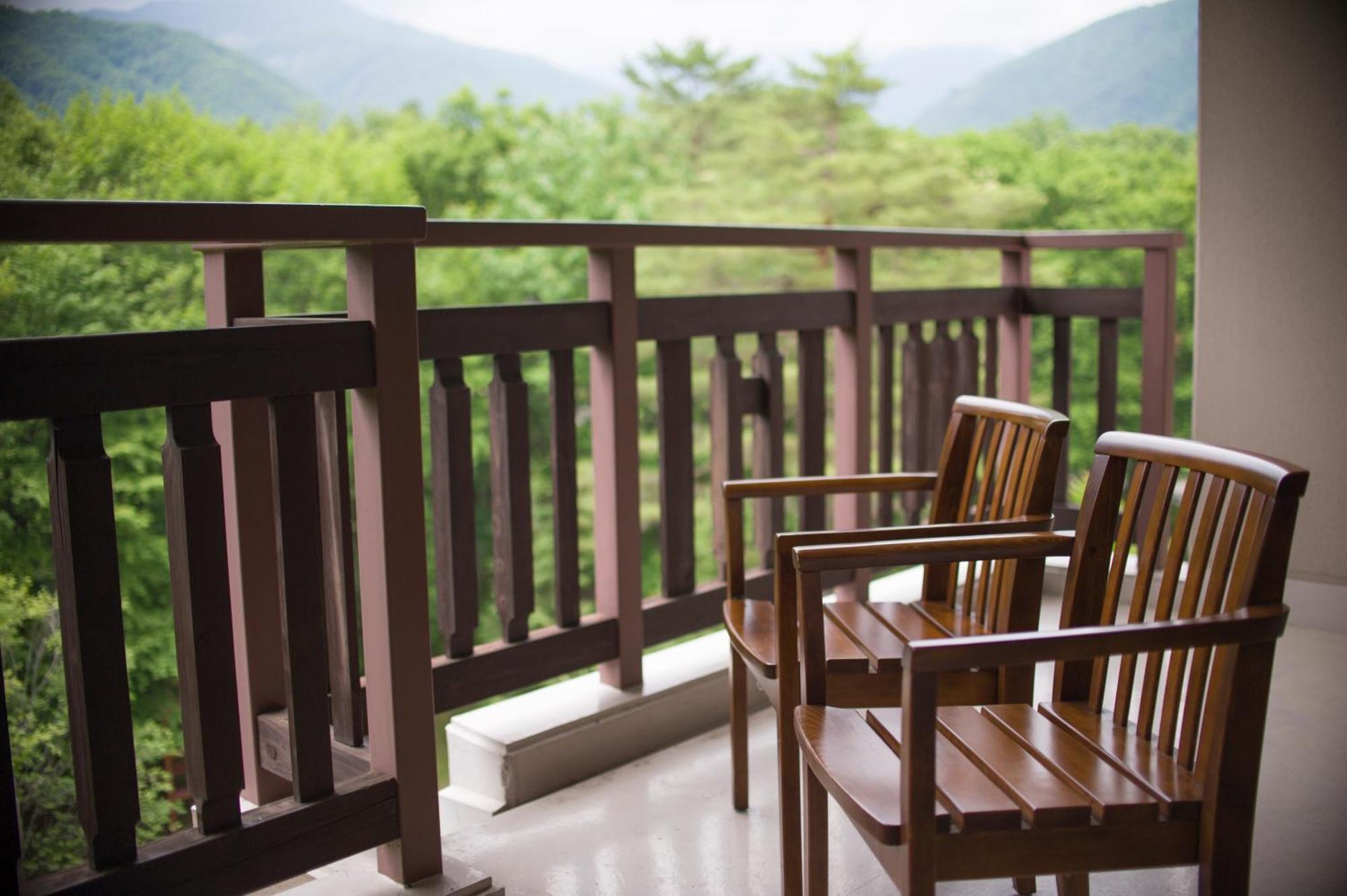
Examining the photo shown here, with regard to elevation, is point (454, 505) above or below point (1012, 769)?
above

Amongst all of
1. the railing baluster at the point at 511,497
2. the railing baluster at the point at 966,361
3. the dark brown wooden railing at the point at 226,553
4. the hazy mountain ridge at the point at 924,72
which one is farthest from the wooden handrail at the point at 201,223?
the hazy mountain ridge at the point at 924,72

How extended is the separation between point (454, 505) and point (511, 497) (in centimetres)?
16

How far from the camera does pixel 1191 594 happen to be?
156 cm

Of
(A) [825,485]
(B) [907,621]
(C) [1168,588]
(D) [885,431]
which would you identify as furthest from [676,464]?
(C) [1168,588]

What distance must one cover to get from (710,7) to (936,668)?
28096mm

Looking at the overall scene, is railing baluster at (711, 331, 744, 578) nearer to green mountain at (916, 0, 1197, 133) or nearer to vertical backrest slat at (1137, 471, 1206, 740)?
vertical backrest slat at (1137, 471, 1206, 740)

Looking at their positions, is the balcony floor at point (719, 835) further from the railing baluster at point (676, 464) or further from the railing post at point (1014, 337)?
the railing post at point (1014, 337)

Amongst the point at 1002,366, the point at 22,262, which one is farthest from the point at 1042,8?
the point at 1002,366

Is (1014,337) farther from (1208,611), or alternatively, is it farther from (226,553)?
(226,553)

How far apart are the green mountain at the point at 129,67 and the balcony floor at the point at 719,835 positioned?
21680mm

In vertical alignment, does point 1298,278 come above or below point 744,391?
above

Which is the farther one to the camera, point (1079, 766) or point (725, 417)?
point (725, 417)

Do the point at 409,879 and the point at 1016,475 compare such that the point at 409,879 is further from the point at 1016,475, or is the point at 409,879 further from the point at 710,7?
the point at 710,7

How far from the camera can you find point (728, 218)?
22.0 m
